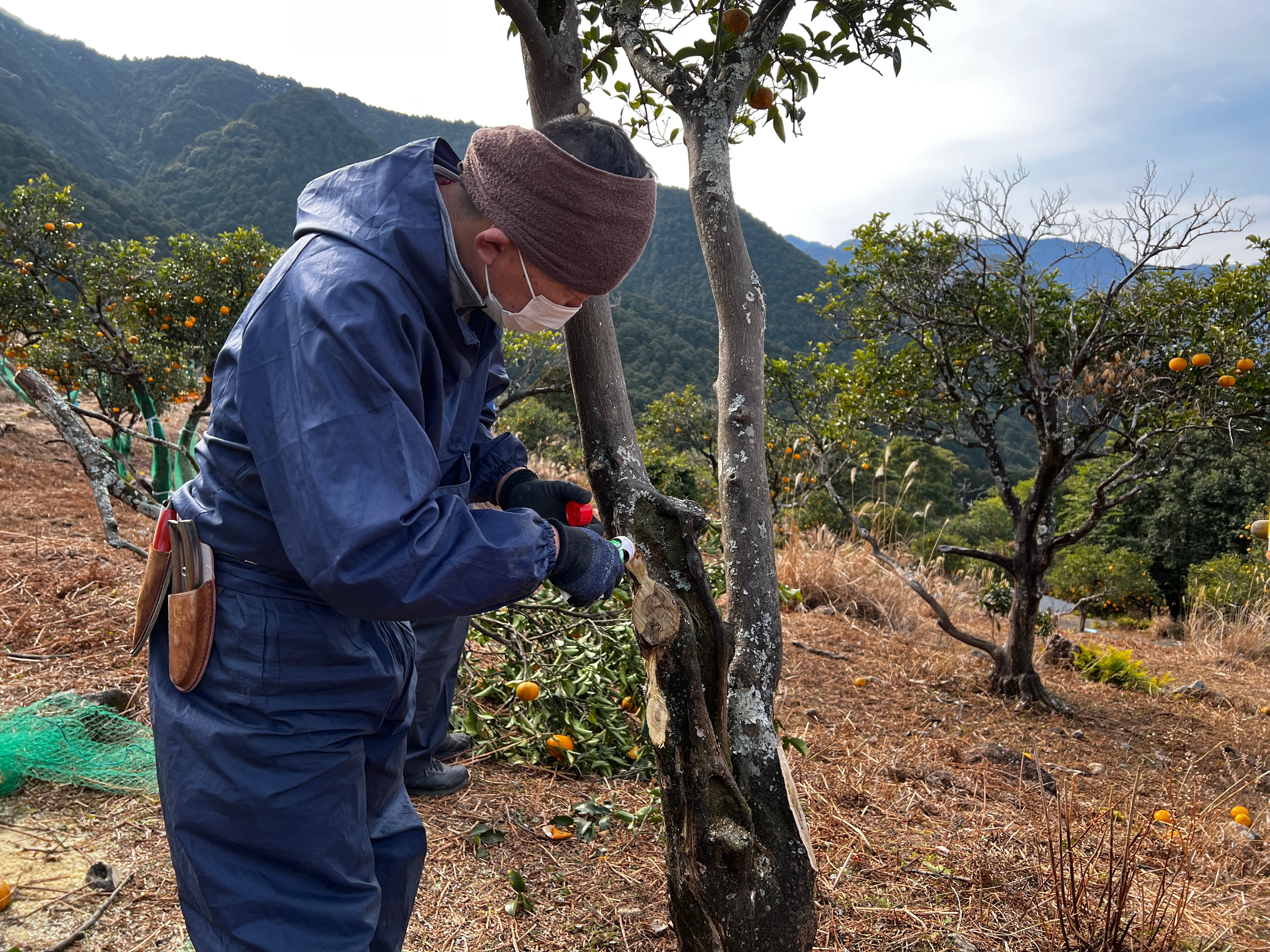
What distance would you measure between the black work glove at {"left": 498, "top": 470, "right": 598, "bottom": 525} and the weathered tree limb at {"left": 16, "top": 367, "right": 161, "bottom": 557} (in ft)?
6.12

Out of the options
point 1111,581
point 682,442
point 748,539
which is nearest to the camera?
point 748,539

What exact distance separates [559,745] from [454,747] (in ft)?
1.42

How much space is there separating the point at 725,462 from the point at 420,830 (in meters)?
1.17

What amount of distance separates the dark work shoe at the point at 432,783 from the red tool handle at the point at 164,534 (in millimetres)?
1572

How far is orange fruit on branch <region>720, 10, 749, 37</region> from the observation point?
2.23 metres

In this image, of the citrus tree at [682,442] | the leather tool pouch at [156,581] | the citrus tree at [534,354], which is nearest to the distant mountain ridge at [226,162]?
the citrus tree at [682,442]

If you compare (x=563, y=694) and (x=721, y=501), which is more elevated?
(x=721, y=501)

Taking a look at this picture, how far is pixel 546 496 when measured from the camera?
179cm

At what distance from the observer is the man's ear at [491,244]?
126 centimetres

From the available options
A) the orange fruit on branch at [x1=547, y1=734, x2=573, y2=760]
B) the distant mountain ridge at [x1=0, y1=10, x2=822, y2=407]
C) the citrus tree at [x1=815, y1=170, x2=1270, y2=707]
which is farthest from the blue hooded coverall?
the distant mountain ridge at [x1=0, y1=10, x2=822, y2=407]

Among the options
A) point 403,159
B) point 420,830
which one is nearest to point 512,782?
point 420,830

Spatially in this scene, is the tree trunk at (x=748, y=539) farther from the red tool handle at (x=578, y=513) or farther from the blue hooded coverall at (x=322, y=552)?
the blue hooded coverall at (x=322, y=552)

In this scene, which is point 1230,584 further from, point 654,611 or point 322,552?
point 322,552

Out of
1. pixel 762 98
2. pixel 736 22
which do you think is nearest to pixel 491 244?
pixel 736 22
